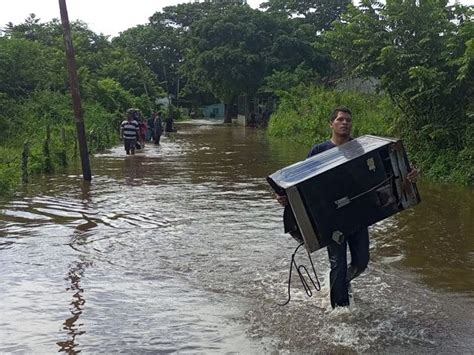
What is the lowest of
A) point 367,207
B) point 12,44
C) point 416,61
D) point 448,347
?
point 448,347

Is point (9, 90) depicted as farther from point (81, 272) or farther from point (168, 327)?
point (168, 327)

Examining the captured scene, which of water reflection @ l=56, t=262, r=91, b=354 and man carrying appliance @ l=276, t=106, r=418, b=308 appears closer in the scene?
water reflection @ l=56, t=262, r=91, b=354

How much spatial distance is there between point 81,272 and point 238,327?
2403mm

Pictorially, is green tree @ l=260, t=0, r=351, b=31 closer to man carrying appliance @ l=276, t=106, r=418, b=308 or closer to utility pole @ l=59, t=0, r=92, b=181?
utility pole @ l=59, t=0, r=92, b=181

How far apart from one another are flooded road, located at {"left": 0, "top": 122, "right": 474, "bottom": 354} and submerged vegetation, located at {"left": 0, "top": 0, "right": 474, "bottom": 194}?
3.17 metres

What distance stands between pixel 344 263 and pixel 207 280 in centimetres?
183

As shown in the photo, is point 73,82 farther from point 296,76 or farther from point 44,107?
point 296,76

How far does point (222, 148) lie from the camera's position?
962 inches

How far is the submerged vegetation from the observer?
46.6 ft

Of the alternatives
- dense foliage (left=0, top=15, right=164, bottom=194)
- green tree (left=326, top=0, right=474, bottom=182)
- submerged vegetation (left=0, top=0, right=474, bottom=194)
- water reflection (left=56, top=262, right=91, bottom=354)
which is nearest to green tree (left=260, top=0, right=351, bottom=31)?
submerged vegetation (left=0, top=0, right=474, bottom=194)

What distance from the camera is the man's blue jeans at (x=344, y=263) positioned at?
511 centimetres

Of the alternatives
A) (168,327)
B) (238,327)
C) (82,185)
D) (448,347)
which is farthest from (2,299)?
(82,185)

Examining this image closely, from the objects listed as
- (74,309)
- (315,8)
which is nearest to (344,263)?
(74,309)

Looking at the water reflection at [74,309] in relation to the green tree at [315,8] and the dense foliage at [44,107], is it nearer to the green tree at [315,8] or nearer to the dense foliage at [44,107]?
the dense foliage at [44,107]
